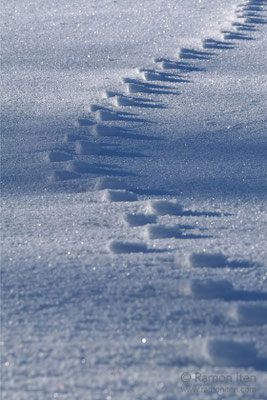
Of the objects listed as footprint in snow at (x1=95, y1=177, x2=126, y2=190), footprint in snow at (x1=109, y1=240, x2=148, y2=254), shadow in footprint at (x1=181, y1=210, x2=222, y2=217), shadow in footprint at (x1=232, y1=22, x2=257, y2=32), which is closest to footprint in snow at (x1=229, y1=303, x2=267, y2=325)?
footprint in snow at (x1=109, y1=240, x2=148, y2=254)

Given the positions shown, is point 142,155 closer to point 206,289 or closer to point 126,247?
point 126,247

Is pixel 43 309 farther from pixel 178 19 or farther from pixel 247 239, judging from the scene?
pixel 178 19

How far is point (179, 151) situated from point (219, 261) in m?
1.16

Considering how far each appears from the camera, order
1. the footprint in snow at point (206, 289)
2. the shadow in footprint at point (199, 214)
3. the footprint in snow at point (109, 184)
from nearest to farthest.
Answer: the footprint in snow at point (206, 289), the shadow in footprint at point (199, 214), the footprint in snow at point (109, 184)

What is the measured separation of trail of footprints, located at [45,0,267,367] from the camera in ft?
6.99

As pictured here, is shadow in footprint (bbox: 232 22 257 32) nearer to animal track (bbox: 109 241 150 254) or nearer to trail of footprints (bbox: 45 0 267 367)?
trail of footprints (bbox: 45 0 267 367)

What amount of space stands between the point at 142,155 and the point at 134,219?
745mm

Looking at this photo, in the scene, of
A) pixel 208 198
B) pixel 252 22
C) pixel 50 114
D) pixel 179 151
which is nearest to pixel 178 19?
pixel 252 22

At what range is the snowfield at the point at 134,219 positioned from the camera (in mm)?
1936

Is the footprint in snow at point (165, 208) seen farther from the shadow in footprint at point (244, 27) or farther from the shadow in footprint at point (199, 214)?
the shadow in footprint at point (244, 27)

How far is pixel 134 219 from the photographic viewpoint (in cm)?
286

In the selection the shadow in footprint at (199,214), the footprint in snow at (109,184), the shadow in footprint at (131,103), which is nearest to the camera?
the shadow in footprint at (199,214)

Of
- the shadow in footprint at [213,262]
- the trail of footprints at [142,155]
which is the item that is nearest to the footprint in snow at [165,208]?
the trail of footprints at [142,155]

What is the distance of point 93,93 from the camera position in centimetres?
452
